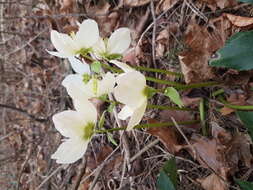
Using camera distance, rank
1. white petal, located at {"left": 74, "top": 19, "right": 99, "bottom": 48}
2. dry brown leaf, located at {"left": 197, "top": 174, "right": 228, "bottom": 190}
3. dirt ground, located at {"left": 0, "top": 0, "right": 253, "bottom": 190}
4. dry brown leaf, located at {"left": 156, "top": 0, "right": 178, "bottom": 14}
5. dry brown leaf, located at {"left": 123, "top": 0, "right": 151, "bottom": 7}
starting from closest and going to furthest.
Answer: white petal, located at {"left": 74, "top": 19, "right": 99, "bottom": 48}
dry brown leaf, located at {"left": 197, "top": 174, "right": 228, "bottom": 190}
dirt ground, located at {"left": 0, "top": 0, "right": 253, "bottom": 190}
dry brown leaf, located at {"left": 156, "top": 0, "right": 178, "bottom": 14}
dry brown leaf, located at {"left": 123, "top": 0, "right": 151, "bottom": 7}

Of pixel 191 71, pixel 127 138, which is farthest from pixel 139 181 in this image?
pixel 191 71

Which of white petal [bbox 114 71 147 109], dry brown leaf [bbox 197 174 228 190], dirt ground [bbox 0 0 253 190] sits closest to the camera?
white petal [bbox 114 71 147 109]

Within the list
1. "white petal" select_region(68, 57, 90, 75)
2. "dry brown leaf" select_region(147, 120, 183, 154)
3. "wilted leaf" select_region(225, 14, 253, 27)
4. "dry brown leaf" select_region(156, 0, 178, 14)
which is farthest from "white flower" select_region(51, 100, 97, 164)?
"dry brown leaf" select_region(156, 0, 178, 14)

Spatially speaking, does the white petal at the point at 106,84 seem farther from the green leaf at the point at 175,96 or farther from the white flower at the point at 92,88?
the green leaf at the point at 175,96

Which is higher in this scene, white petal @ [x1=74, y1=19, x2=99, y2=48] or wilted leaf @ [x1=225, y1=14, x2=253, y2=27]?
white petal @ [x1=74, y1=19, x2=99, y2=48]

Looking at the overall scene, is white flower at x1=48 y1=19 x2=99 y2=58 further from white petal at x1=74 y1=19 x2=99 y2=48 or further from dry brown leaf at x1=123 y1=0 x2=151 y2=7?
dry brown leaf at x1=123 y1=0 x2=151 y2=7

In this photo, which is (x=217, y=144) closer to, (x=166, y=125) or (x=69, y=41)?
(x=166, y=125)

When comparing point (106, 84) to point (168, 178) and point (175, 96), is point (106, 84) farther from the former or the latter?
point (168, 178)
